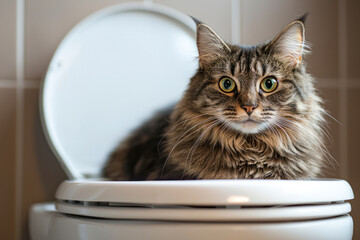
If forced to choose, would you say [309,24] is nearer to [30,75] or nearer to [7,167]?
[30,75]

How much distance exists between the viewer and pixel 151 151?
1328 mm

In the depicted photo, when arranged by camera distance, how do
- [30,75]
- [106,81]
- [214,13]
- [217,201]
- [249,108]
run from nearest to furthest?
[217,201]
[249,108]
[106,81]
[30,75]
[214,13]

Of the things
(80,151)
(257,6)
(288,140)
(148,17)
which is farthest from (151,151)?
(257,6)

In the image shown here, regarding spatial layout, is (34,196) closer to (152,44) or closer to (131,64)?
(131,64)

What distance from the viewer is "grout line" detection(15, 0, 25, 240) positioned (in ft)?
5.43

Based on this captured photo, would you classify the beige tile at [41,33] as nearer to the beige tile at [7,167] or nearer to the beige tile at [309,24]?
the beige tile at [7,167]

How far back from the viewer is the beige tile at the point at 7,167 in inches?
64.9

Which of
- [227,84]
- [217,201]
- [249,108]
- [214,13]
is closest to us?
[217,201]

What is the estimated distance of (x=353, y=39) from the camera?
6.09ft

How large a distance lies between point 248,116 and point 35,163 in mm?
1077

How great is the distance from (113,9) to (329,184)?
1108mm

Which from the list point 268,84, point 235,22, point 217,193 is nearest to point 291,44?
Answer: point 268,84

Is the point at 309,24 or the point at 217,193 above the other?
the point at 309,24

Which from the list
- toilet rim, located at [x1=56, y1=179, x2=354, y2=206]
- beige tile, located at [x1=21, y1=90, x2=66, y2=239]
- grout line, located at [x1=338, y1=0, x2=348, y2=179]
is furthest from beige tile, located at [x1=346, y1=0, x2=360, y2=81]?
beige tile, located at [x1=21, y1=90, x2=66, y2=239]
